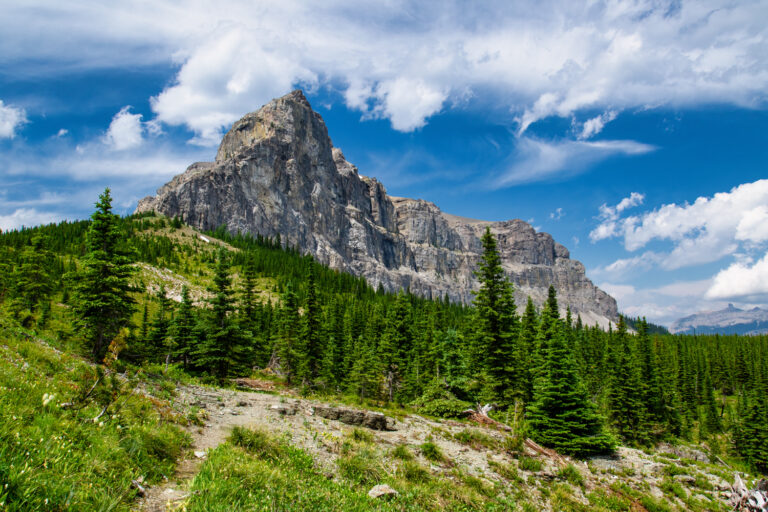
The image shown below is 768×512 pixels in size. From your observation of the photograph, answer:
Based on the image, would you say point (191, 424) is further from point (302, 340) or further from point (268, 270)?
point (268, 270)

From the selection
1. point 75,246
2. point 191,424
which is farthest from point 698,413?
point 75,246

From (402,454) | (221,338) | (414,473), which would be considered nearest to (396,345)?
(221,338)

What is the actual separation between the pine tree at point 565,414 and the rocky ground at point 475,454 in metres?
1.01

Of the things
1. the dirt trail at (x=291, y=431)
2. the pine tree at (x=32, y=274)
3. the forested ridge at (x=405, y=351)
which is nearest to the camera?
the dirt trail at (x=291, y=431)

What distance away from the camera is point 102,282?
21.7 meters

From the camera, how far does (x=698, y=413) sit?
6856cm

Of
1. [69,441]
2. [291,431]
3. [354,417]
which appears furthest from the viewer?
[354,417]

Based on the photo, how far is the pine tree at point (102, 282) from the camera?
71.0 ft

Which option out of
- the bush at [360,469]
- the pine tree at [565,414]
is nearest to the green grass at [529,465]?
the pine tree at [565,414]

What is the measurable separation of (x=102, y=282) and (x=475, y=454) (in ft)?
73.6

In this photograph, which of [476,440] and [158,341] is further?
[158,341]

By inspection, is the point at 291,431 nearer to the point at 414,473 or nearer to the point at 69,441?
the point at 414,473

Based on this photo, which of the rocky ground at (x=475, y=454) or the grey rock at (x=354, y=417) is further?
the grey rock at (x=354, y=417)

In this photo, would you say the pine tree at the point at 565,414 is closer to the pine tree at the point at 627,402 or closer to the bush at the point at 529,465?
the bush at the point at 529,465
